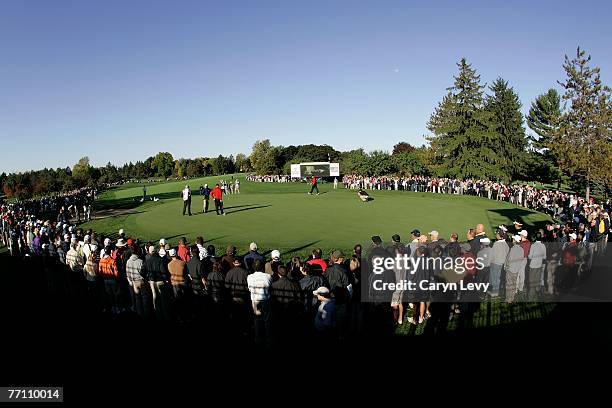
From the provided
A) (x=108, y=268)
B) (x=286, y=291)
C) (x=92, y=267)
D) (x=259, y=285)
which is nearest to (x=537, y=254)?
(x=286, y=291)

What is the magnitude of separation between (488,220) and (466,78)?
38910 millimetres

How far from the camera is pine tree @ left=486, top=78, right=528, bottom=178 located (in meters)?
64.6

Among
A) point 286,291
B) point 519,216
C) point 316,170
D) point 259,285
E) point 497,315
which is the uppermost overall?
point 316,170

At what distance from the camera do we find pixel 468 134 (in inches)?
2229

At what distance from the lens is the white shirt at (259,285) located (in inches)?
333

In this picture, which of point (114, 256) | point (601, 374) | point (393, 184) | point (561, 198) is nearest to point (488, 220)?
point (561, 198)

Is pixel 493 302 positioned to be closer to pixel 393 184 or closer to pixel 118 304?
pixel 118 304

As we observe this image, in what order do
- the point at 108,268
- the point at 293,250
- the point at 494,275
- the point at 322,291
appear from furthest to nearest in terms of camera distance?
the point at 293,250, the point at 108,268, the point at 494,275, the point at 322,291

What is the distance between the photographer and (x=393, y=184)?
167 ft

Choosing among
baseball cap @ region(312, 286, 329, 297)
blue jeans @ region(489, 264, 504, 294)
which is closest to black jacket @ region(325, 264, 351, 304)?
baseball cap @ region(312, 286, 329, 297)

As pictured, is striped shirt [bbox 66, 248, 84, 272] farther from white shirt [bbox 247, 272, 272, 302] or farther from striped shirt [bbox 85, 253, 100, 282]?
white shirt [bbox 247, 272, 272, 302]

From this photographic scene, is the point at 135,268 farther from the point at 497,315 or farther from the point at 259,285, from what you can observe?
the point at 497,315

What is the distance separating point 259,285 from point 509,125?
69.3 meters

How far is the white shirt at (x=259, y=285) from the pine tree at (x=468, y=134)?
53783 mm
